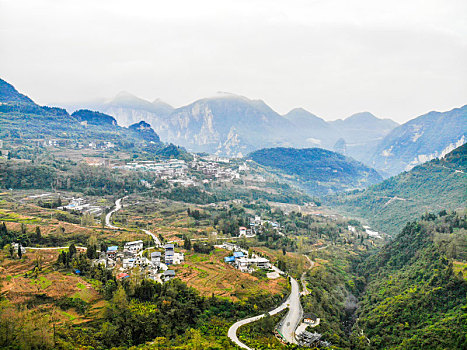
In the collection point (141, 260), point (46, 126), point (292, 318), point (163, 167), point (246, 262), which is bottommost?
point (292, 318)

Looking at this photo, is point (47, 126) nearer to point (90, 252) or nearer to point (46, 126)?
point (46, 126)

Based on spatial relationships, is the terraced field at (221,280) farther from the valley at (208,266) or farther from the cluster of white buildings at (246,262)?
the cluster of white buildings at (246,262)

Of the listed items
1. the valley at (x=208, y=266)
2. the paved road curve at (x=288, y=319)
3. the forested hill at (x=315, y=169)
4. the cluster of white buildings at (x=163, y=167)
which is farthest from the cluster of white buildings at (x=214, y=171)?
the paved road curve at (x=288, y=319)

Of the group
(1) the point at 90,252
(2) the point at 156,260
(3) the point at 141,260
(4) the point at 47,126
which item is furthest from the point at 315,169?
(1) the point at 90,252

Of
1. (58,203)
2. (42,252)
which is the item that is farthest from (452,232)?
(58,203)

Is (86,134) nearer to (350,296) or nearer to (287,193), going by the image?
(287,193)

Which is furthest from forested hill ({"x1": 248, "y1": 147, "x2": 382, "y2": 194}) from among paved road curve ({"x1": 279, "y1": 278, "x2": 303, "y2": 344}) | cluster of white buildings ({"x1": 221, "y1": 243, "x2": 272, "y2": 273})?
paved road curve ({"x1": 279, "y1": 278, "x2": 303, "y2": 344})
